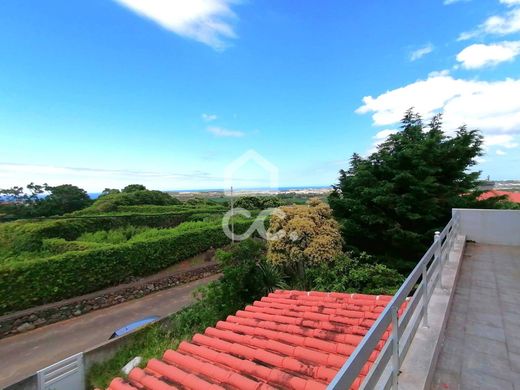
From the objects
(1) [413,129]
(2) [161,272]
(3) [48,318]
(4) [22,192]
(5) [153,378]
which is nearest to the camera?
(5) [153,378]

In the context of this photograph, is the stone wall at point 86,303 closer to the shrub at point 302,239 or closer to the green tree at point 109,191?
the shrub at point 302,239

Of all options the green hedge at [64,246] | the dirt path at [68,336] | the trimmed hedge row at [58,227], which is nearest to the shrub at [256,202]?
the trimmed hedge row at [58,227]

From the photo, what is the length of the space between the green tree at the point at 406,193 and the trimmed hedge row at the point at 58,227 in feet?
54.2

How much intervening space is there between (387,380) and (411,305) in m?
0.71

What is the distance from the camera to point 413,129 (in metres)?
12.2

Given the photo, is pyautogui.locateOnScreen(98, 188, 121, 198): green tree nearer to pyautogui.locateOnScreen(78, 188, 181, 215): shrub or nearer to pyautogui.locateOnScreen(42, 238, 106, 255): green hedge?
pyautogui.locateOnScreen(78, 188, 181, 215): shrub

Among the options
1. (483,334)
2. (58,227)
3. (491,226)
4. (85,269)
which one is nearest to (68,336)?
(85,269)

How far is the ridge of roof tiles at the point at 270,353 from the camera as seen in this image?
9.53ft

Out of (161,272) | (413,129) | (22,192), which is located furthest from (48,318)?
(22,192)

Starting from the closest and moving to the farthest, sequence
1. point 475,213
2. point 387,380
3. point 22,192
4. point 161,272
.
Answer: point 387,380
point 475,213
point 161,272
point 22,192

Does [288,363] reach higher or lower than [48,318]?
higher

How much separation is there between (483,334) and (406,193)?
24.5ft

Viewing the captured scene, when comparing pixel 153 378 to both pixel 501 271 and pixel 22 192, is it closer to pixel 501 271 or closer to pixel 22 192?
pixel 501 271

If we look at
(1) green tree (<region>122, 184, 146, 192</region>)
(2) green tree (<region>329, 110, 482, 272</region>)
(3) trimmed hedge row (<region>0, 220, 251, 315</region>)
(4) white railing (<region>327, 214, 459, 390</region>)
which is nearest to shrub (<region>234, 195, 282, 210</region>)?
(1) green tree (<region>122, 184, 146, 192</region>)
